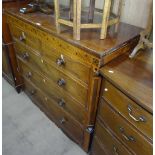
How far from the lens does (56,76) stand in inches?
50.4

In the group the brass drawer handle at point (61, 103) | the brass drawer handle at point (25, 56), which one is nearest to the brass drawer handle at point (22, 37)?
the brass drawer handle at point (25, 56)

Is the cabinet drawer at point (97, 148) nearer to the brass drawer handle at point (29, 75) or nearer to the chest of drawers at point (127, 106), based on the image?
the chest of drawers at point (127, 106)

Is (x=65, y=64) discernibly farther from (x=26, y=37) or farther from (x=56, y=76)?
(x=26, y=37)

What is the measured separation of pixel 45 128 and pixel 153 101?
1160 mm

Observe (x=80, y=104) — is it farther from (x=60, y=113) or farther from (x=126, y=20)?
(x=126, y=20)

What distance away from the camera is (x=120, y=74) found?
2.82 feet

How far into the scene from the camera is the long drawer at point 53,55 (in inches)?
40.6

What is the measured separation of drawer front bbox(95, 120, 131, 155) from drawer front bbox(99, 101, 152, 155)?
50 mm

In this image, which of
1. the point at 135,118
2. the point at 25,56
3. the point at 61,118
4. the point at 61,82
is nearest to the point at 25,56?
the point at 25,56

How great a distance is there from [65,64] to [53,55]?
13cm

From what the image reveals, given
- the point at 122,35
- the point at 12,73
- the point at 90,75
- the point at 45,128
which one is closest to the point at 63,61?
the point at 90,75

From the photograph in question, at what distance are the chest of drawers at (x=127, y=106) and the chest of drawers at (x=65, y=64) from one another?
0.08 meters

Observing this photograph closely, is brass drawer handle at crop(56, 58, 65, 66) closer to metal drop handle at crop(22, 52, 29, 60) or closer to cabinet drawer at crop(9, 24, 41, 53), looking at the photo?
cabinet drawer at crop(9, 24, 41, 53)

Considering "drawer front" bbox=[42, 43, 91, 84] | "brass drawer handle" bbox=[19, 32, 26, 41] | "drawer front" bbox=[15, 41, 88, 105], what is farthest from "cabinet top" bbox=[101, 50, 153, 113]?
"brass drawer handle" bbox=[19, 32, 26, 41]
